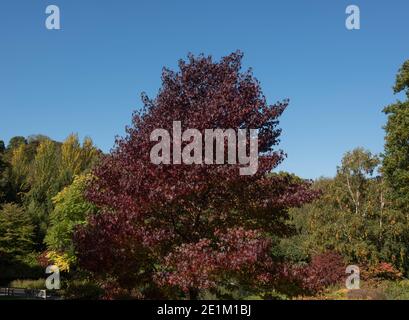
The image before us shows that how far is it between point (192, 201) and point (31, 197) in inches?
1750

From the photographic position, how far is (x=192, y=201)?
1003 cm

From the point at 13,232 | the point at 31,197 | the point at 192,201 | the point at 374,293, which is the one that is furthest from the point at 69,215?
the point at 192,201

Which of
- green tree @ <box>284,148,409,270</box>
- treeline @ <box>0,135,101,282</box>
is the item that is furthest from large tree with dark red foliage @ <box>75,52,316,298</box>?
treeline @ <box>0,135,101,282</box>

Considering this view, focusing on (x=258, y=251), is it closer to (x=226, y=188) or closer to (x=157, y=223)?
(x=226, y=188)

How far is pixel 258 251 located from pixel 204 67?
4.49 metres

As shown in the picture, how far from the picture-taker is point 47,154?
196 ft

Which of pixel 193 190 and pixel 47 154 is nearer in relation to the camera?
pixel 193 190

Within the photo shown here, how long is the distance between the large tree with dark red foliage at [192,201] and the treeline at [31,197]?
27.6 meters

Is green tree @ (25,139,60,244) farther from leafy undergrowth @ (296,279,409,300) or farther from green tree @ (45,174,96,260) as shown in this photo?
leafy undergrowth @ (296,279,409,300)

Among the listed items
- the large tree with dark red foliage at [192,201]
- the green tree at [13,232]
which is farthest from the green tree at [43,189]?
the large tree with dark red foliage at [192,201]

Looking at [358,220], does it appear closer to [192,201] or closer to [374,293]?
[374,293]
